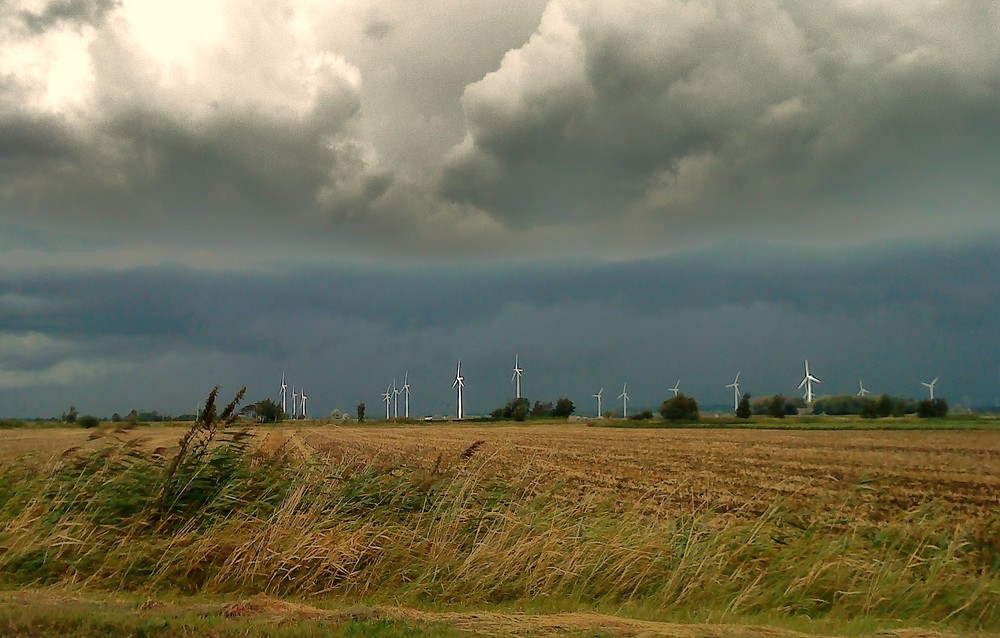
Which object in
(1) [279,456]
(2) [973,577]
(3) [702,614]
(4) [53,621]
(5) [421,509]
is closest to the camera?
(4) [53,621]

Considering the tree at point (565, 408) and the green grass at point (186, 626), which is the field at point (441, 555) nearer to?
the green grass at point (186, 626)

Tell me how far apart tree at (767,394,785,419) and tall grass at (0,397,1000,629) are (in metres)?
125

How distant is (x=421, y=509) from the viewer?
412 inches

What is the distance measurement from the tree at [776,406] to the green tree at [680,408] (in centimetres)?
1644

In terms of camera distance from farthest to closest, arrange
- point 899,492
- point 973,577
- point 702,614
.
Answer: point 899,492
point 973,577
point 702,614

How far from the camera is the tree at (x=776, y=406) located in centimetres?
12875

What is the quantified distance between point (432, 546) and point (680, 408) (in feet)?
383

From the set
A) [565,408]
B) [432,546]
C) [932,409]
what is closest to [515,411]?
[565,408]

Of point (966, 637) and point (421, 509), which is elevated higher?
point (421, 509)

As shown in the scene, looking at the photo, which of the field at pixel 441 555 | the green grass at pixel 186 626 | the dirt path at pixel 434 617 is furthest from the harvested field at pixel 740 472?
the green grass at pixel 186 626

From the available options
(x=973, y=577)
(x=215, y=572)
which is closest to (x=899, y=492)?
(x=973, y=577)

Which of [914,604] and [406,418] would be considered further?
[406,418]

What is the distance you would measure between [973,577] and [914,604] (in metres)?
1.08

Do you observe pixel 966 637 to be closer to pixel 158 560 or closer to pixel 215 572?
pixel 215 572
